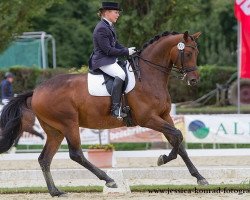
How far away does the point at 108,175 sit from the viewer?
39.0ft

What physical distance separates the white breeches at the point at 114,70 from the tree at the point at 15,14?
404 inches

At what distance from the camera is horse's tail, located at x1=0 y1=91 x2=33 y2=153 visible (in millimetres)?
12320

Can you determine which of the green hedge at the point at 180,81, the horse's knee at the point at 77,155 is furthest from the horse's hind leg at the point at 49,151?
the green hedge at the point at 180,81

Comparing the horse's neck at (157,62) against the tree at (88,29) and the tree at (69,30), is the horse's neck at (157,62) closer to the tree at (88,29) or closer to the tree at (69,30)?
the tree at (88,29)

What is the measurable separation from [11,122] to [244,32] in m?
7.79

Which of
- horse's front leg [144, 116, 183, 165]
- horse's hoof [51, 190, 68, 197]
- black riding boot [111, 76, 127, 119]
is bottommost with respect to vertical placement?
horse's hoof [51, 190, 68, 197]

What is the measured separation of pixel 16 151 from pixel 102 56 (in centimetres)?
885

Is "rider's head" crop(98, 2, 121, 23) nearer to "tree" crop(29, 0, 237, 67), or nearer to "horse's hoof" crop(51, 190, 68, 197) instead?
"horse's hoof" crop(51, 190, 68, 197)

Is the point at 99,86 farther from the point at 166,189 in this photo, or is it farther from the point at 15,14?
the point at 15,14

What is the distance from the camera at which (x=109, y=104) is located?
1184 centimetres

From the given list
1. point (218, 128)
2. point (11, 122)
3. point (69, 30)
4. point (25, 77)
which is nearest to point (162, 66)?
point (11, 122)

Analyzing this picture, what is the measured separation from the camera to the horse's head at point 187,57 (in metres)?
11.9

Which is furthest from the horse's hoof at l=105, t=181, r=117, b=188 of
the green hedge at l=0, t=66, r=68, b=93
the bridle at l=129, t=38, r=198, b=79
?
the green hedge at l=0, t=66, r=68, b=93

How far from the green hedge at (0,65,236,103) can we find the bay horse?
16.9 metres
